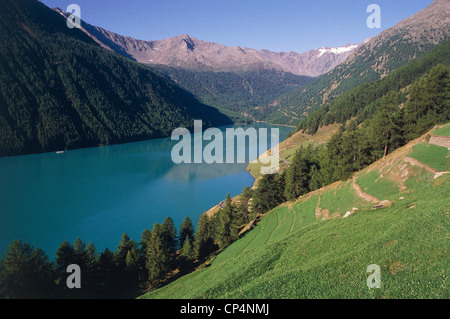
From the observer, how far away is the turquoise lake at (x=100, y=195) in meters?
54.5

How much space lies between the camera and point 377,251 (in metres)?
13.4

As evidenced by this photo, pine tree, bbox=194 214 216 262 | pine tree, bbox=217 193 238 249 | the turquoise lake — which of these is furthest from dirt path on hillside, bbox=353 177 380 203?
Result: the turquoise lake

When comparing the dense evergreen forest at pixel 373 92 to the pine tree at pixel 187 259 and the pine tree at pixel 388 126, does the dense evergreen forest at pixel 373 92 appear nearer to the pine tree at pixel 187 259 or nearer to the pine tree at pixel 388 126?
the pine tree at pixel 388 126

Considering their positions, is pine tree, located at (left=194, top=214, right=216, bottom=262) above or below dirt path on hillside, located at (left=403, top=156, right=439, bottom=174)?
below

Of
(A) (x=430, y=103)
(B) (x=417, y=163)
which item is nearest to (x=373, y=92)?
(A) (x=430, y=103)

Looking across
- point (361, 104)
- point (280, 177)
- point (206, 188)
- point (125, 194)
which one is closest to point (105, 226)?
point (125, 194)

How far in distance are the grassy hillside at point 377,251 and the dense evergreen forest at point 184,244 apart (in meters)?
9.30

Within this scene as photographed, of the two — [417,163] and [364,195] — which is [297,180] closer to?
[364,195]

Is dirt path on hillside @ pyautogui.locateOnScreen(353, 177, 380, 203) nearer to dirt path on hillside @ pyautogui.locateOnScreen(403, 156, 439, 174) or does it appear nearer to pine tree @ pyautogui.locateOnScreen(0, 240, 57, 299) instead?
dirt path on hillside @ pyautogui.locateOnScreen(403, 156, 439, 174)

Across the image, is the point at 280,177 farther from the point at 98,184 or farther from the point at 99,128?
the point at 99,128

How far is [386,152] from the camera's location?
3831cm

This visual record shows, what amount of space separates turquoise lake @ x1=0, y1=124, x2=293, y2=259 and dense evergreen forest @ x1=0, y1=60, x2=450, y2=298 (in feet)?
49.6

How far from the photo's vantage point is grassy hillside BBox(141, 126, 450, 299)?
1100 centimetres

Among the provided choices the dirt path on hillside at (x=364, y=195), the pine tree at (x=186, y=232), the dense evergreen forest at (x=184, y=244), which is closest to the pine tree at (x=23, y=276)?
the dense evergreen forest at (x=184, y=244)
